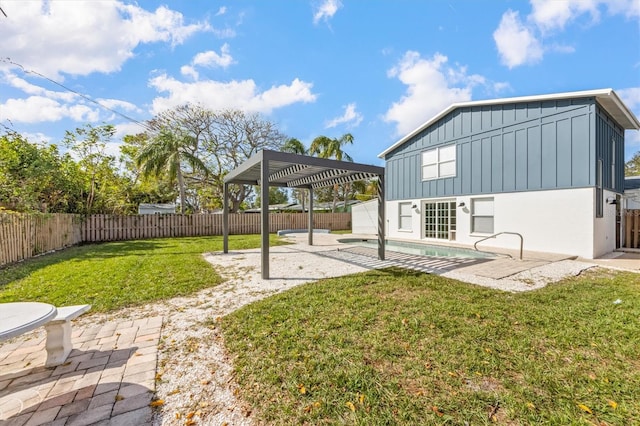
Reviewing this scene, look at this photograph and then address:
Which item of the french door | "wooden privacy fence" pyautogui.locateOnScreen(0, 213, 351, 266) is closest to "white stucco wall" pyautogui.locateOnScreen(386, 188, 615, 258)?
the french door

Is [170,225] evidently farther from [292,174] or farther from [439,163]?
[439,163]

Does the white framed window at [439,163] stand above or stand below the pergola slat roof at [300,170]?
above

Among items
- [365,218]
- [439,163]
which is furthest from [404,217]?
[365,218]

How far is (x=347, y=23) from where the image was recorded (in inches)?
402

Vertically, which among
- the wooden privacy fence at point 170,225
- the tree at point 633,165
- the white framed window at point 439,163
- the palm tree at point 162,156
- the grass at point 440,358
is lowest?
the grass at point 440,358

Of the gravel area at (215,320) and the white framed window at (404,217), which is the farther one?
the white framed window at (404,217)

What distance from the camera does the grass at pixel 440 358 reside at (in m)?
2.06

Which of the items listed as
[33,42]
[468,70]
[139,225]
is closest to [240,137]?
[139,225]

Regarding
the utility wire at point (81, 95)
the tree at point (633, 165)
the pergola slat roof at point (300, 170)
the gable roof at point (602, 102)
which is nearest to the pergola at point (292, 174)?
the pergola slat roof at point (300, 170)

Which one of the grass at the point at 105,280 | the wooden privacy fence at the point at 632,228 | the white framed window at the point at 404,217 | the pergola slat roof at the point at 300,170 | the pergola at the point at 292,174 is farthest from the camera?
the white framed window at the point at 404,217

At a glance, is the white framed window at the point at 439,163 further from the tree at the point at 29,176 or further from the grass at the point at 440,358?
the tree at the point at 29,176

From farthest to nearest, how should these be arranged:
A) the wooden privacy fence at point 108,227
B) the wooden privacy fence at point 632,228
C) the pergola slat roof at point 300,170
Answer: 1. the wooden privacy fence at point 632,228
2. the wooden privacy fence at point 108,227
3. the pergola slat roof at point 300,170

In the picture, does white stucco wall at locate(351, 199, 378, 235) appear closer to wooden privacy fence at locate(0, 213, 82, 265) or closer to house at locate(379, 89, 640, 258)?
house at locate(379, 89, 640, 258)

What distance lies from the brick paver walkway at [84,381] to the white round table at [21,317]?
0.70m
